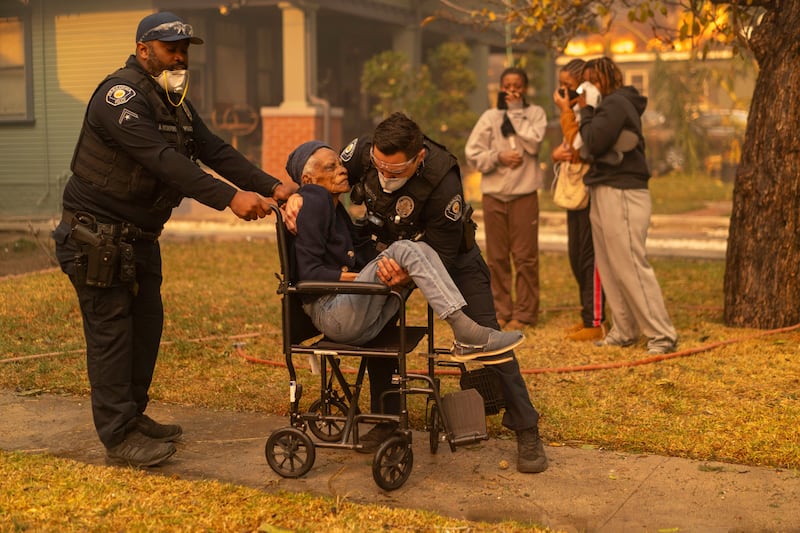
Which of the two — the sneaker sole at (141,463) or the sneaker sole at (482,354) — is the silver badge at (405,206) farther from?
the sneaker sole at (141,463)

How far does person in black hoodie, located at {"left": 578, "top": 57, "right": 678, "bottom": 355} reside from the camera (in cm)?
773

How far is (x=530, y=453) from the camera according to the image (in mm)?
5340

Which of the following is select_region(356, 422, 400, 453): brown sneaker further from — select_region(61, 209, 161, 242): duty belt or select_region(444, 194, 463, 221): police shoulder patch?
select_region(61, 209, 161, 242): duty belt

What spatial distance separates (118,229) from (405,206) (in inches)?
54.1

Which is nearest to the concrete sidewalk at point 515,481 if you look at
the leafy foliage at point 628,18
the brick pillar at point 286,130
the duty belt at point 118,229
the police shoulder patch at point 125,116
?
the duty belt at point 118,229

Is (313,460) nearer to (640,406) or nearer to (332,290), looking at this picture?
(332,290)

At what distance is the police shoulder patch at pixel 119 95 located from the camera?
5211mm

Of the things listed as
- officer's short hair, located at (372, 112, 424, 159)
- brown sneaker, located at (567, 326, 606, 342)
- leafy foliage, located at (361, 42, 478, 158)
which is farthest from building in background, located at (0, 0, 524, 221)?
officer's short hair, located at (372, 112, 424, 159)

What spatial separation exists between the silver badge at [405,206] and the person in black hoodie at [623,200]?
9.48 ft

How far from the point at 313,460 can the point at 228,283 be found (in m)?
6.68

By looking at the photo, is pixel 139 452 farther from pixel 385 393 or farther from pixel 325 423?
pixel 385 393

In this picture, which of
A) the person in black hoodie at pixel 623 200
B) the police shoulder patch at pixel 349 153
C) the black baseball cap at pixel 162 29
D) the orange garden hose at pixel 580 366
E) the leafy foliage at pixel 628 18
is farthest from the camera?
the leafy foliage at pixel 628 18

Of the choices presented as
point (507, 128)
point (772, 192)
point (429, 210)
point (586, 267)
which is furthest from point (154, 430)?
point (772, 192)

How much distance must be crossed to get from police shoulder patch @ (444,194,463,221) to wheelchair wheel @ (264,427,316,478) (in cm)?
120
